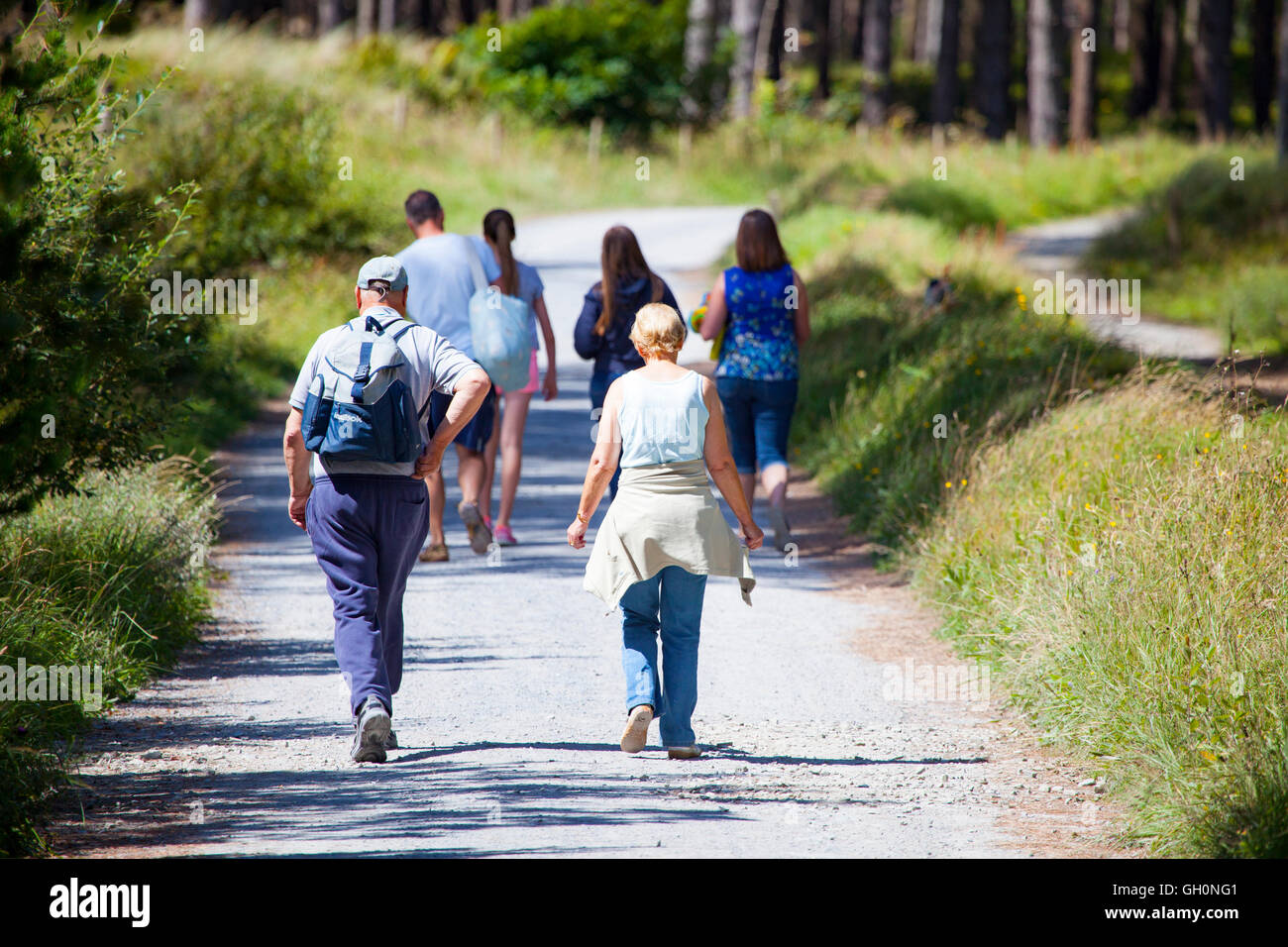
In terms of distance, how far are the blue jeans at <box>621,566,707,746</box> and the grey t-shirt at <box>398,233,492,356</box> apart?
354 cm

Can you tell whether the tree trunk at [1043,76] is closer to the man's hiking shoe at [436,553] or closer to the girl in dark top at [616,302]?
the girl in dark top at [616,302]

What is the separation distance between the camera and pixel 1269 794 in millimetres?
4953

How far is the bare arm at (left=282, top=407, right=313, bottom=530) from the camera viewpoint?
5.88 meters

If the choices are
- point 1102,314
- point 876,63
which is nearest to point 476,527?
point 1102,314

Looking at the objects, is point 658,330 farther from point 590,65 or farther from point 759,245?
point 590,65

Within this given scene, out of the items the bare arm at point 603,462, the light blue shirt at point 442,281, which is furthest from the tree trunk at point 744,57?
the bare arm at point 603,462

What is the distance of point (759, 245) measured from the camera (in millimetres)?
9211

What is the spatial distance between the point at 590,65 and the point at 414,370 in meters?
35.4

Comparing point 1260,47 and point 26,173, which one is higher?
point 1260,47

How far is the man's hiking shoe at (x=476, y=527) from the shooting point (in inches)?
376

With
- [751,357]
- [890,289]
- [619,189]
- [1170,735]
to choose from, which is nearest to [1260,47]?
[619,189]

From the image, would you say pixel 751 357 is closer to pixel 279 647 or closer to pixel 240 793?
pixel 279 647

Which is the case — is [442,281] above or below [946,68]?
below
